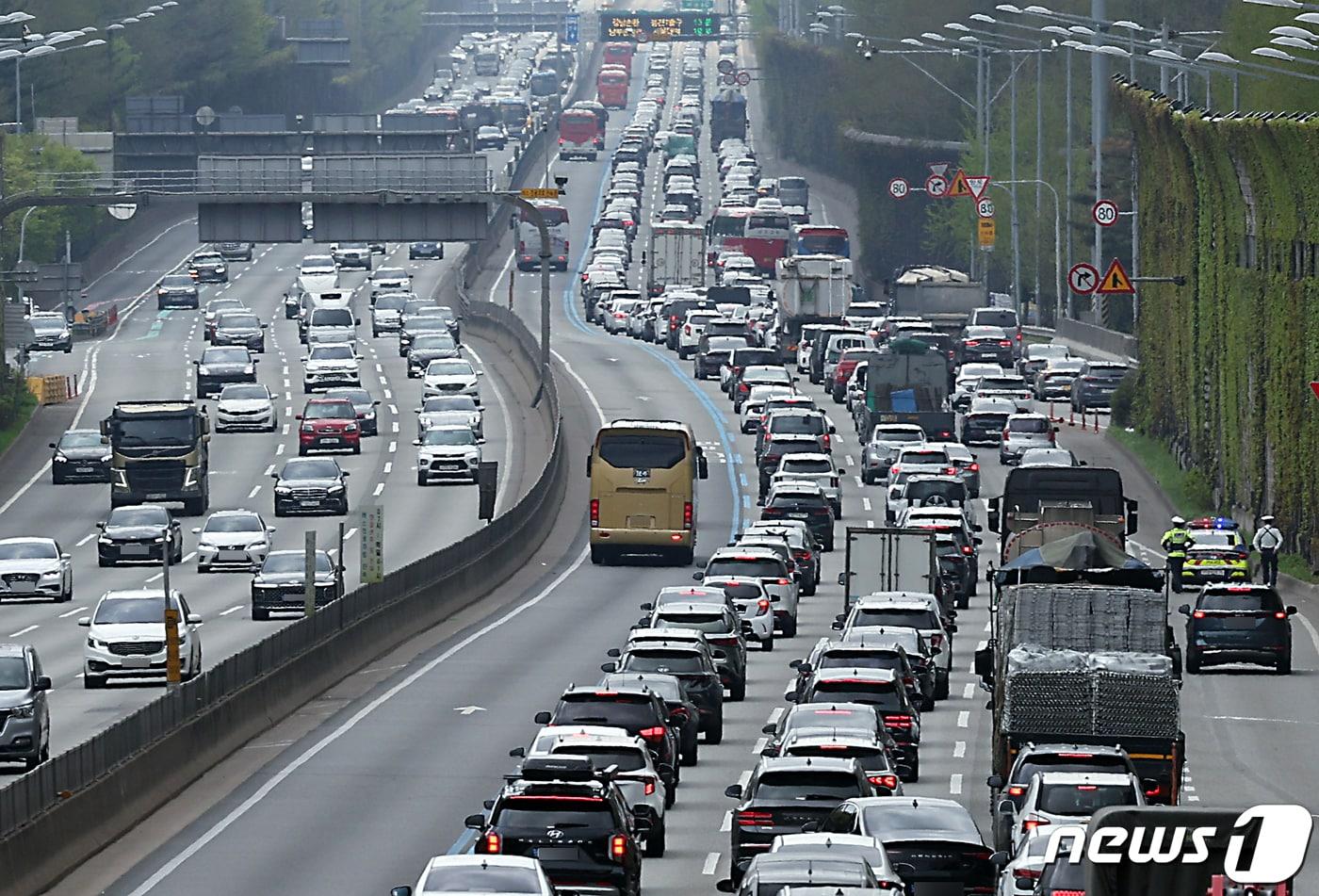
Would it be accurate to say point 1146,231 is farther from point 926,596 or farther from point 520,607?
point 926,596

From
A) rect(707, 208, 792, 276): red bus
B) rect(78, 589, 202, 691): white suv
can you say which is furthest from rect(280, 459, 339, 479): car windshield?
rect(707, 208, 792, 276): red bus

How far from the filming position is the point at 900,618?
1750 inches

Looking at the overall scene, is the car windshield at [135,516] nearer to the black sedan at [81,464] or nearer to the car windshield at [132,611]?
the black sedan at [81,464]

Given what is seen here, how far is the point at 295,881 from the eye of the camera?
2741 cm

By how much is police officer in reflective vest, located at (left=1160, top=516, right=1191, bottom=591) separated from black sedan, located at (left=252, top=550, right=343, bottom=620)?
16.4m

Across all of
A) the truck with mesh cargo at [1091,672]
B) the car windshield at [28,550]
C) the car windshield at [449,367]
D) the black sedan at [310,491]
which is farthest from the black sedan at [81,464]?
the truck with mesh cargo at [1091,672]

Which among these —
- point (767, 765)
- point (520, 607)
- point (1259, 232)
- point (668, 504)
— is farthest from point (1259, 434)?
point (767, 765)

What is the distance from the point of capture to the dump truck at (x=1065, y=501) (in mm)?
53094

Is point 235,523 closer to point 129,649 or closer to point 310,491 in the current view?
point 310,491

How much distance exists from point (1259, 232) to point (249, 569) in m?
25.6

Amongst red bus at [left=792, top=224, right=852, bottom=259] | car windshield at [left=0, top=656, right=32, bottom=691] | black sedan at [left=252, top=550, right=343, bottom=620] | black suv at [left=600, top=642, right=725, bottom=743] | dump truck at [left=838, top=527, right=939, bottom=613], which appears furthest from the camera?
red bus at [left=792, top=224, right=852, bottom=259]

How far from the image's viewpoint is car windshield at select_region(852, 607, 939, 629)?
4438 cm

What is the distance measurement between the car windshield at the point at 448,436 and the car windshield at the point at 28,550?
2189cm

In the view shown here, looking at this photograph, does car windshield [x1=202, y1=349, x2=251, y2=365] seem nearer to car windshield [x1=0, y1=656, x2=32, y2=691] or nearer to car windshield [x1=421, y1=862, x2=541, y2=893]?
car windshield [x1=0, y1=656, x2=32, y2=691]
